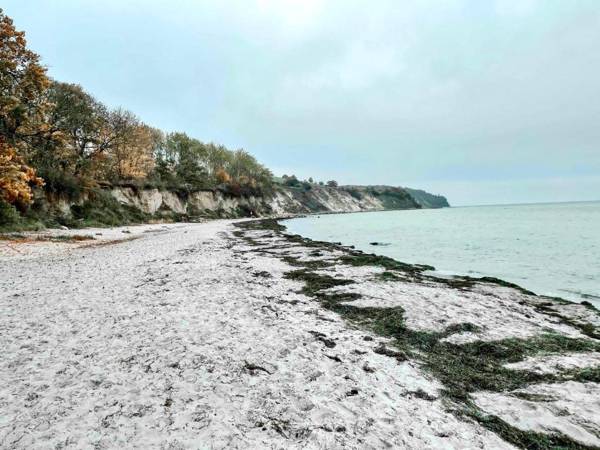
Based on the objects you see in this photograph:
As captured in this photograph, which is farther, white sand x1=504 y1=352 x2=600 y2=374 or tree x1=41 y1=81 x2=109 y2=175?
tree x1=41 y1=81 x2=109 y2=175

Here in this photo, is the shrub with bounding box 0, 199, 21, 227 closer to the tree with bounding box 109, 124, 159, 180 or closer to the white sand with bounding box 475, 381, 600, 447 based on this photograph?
the tree with bounding box 109, 124, 159, 180

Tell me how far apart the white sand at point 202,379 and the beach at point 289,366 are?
2 cm

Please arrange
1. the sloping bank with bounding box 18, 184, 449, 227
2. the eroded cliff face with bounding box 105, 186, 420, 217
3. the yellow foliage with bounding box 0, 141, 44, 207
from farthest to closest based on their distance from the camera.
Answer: the eroded cliff face with bounding box 105, 186, 420, 217, the sloping bank with bounding box 18, 184, 449, 227, the yellow foliage with bounding box 0, 141, 44, 207

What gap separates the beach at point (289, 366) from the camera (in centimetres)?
368

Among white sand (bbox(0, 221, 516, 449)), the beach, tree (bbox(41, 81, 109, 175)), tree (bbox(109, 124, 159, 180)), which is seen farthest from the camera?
tree (bbox(109, 124, 159, 180))

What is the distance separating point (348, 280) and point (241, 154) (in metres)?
94.7

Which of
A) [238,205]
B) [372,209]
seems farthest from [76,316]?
[372,209]

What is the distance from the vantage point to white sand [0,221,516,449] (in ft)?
11.7

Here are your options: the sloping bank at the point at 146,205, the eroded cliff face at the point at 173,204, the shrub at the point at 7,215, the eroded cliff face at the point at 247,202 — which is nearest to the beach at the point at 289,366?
the shrub at the point at 7,215

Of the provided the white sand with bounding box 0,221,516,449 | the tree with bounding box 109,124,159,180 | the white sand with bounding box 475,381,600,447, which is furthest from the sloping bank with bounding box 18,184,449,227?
the white sand with bounding box 475,381,600,447

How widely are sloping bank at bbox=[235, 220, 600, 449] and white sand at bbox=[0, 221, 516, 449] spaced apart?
0.40 meters

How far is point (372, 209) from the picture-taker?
181875 mm

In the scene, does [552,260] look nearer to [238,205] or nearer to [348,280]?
[348,280]

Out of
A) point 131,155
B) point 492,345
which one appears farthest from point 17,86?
point 131,155
